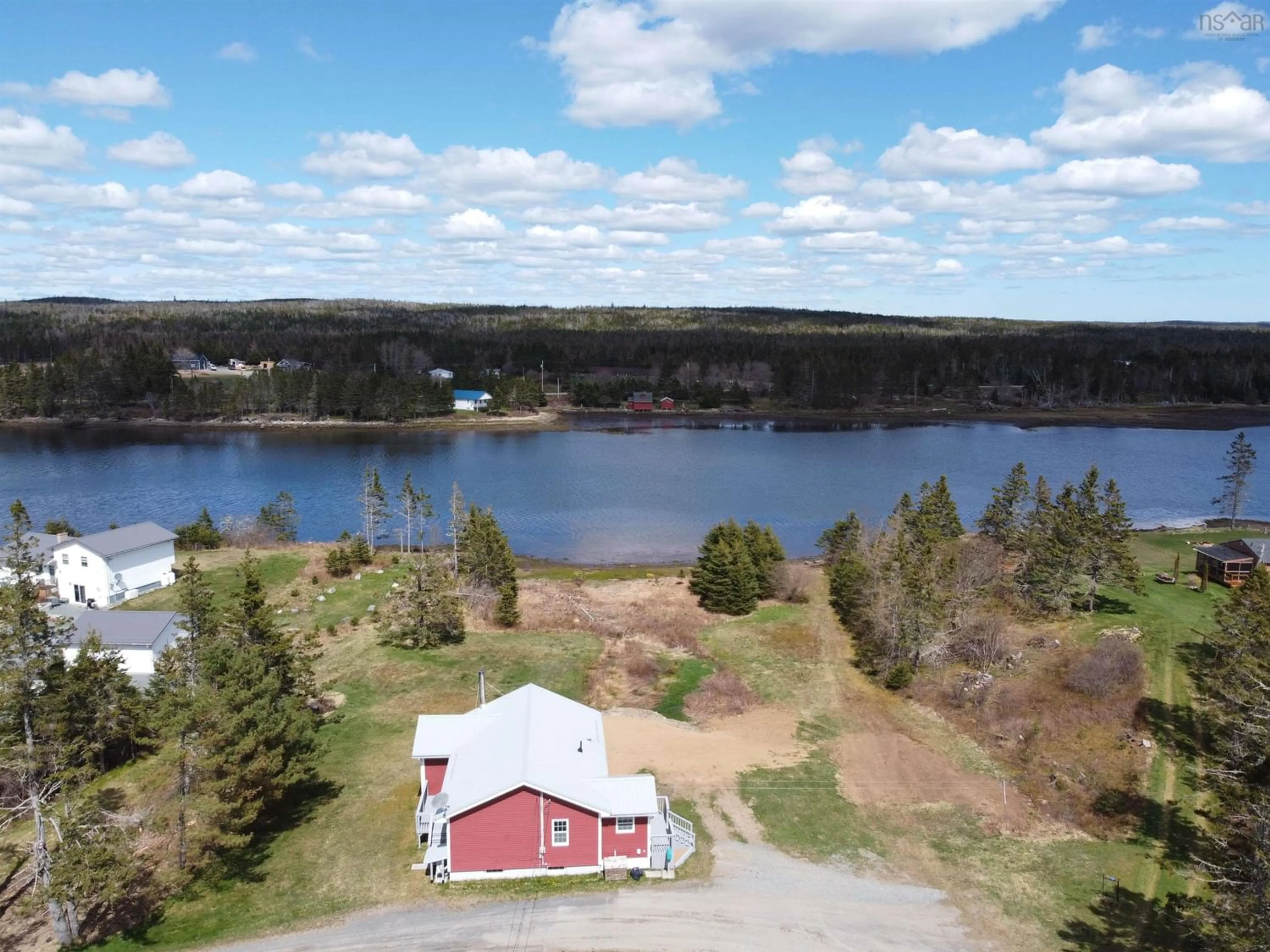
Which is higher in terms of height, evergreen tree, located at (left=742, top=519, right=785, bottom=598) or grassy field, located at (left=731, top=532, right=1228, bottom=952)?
evergreen tree, located at (left=742, top=519, right=785, bottom=598)

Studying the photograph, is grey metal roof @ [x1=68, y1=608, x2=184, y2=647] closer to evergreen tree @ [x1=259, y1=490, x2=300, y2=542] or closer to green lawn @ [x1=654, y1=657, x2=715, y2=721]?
green lawn @ [x1=654, y1=657, x2=715, y2=721]

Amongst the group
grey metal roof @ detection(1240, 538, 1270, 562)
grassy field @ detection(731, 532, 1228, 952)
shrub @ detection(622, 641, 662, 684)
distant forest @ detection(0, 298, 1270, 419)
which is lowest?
shrub @ detection(622, 641, 662, 684)

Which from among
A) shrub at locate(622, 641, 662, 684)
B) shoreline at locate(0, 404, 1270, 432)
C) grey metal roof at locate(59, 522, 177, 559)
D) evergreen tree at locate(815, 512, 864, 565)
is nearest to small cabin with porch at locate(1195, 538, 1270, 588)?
evergreen tree at locate(815, 512, 864, 565)

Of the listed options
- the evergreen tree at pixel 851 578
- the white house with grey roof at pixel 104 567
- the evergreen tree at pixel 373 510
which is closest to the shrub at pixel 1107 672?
the evergreen tree at pixel 851 578

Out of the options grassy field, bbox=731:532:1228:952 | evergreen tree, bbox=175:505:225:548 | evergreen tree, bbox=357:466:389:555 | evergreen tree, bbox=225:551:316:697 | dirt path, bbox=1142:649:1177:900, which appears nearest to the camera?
grassy field, bbox=731:532:1228:952

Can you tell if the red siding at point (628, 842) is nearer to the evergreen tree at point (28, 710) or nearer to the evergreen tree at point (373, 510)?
the evergreen tree at point (28, 710)

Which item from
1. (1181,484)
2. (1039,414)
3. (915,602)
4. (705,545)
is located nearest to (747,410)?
(1039,414)

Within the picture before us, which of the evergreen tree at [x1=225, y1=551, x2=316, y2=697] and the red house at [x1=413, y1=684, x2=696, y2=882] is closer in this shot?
the red house at [x1=413, y1=684, x2=696, y2=882]

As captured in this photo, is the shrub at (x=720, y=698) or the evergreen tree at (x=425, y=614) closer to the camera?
the shrub at (x=720, y=698)
